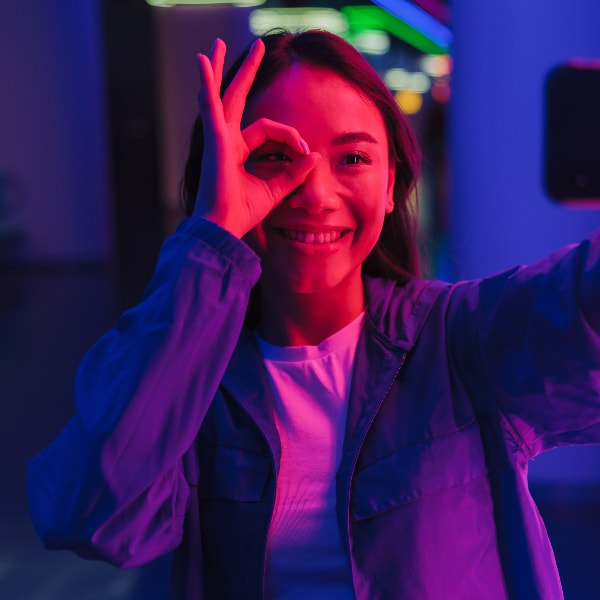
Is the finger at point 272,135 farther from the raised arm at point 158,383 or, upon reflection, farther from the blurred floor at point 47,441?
the blurred floor at point 47,441

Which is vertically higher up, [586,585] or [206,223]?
[206,223]

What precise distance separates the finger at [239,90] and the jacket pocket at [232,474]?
1.46 ft

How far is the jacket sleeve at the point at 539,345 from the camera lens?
938 mm

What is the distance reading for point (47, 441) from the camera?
3891mm

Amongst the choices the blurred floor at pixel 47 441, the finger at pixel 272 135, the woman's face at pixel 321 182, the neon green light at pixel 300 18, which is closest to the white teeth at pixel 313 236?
the woman's face at pixel 321 182

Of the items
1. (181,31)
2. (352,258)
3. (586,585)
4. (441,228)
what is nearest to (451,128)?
(586,585)

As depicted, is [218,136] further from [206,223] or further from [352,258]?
[352,258]

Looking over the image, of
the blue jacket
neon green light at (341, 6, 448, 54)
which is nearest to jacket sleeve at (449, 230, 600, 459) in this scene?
the blue jacket

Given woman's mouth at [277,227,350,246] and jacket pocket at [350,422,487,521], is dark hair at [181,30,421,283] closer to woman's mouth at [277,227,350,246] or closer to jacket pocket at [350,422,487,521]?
woman's mouth at [277,227,350,246]

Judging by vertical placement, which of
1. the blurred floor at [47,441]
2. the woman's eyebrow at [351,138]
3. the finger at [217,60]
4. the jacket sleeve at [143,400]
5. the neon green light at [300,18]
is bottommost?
the blurred floor at [47,441]

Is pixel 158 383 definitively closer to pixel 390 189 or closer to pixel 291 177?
pixel 291 177

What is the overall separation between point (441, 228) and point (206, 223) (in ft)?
37.0

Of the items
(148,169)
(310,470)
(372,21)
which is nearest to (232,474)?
(310,470)

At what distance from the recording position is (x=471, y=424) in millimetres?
1104
